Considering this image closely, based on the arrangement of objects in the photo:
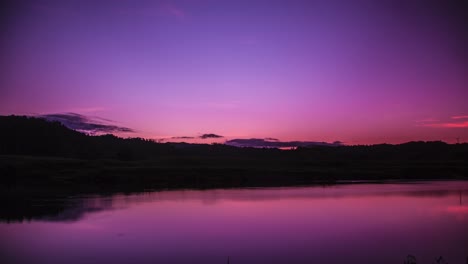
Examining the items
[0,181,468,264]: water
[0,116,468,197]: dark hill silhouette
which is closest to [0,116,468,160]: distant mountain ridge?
[0,116,468,197]: dark hill silhouette

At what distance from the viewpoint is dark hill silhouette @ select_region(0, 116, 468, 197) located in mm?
50156

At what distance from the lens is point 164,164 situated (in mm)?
76312

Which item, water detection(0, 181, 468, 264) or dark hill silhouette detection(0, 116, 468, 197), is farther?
dark hill silhouette detection(0, 116, 468, 197)

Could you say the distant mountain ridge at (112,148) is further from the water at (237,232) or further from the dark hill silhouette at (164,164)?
the water at (237,232)

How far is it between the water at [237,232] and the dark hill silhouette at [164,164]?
17460 millimetres

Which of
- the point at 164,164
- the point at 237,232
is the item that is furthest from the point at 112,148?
the point at 237,232

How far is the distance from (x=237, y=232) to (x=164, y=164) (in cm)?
5800

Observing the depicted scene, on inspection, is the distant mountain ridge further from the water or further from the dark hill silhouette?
the water

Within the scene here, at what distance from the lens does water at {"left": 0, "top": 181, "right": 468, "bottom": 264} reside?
1485cm

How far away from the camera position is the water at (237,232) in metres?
14.9

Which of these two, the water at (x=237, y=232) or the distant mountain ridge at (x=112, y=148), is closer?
the water at (x=237, y=232)

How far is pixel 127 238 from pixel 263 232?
5.60 meters

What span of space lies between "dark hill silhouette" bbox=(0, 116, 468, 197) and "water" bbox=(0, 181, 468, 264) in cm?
1746

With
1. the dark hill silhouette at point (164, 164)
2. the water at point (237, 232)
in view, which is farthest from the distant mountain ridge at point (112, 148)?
the water at point (237, 232)
